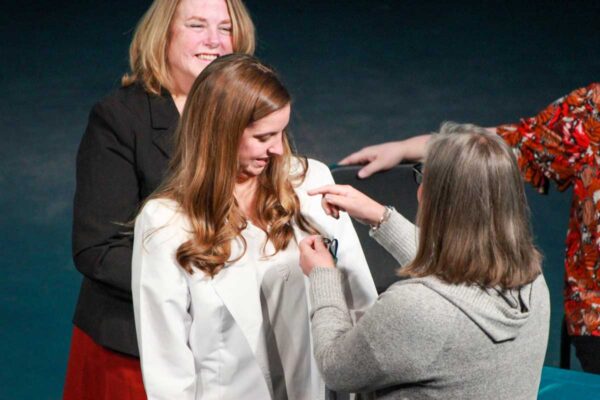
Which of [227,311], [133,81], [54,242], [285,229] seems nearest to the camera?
[227,311]

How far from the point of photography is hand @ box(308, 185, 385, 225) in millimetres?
1959

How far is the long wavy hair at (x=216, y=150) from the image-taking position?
1879mm

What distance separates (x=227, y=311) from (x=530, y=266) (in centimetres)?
60

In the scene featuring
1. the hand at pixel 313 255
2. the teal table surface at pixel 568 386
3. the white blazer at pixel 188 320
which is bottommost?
the teal table surface at pixel 568 386

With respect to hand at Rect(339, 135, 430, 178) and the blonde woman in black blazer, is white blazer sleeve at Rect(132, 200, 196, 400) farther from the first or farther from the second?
hand at Rect(339, 135, 430, 178)

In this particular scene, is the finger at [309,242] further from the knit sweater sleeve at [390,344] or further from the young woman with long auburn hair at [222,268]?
the knit sweater sleeve at [390,344]

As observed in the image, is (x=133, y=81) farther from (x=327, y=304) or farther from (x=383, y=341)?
(x=383, y=341)

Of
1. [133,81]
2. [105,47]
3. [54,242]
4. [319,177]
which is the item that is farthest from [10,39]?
[319,177]

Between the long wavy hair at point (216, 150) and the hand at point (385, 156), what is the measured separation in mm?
739

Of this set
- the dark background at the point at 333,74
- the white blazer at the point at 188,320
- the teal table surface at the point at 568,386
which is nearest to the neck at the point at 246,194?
the white blazer at the point at 188,320

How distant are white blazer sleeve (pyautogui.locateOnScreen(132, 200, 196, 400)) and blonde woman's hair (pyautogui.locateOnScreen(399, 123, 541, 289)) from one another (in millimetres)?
494

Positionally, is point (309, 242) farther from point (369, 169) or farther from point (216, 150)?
point (369, 169)

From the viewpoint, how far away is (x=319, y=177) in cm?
213

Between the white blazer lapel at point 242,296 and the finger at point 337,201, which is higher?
the finger at point 337,201
